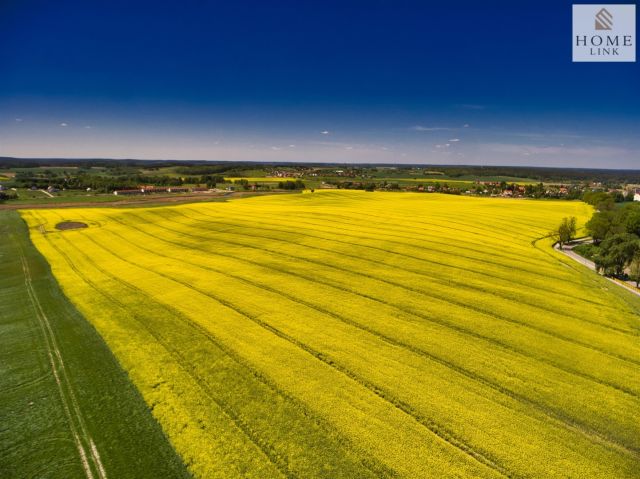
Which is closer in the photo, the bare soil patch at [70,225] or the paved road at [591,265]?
the paved road at [591,265]

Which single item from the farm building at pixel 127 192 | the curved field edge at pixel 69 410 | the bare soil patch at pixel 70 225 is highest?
the farm building at pixel 127 192

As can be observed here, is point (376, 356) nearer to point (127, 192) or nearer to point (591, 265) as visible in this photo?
point (591, 265)

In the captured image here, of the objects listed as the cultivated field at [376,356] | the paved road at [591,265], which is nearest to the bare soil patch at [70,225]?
the cultivated field at [376,356]

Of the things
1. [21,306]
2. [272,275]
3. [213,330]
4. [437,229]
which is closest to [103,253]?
[21,306]

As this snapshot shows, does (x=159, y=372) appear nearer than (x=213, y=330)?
Yes

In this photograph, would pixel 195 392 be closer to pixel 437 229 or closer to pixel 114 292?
pixel 114 292

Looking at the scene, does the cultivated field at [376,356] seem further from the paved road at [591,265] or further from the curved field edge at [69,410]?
the paved road at [591,265]
